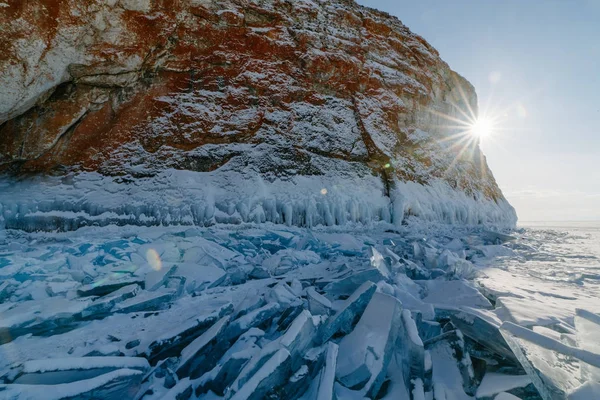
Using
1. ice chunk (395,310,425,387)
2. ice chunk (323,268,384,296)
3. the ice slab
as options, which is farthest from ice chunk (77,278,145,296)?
the ice slab

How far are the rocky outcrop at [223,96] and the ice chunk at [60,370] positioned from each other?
167 inches

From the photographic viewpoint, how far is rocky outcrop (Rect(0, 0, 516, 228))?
4.01 metres

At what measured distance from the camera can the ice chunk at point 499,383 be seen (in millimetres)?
745

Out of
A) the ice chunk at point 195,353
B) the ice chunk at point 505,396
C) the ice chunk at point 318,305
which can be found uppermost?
the ice chunk at point 505,396

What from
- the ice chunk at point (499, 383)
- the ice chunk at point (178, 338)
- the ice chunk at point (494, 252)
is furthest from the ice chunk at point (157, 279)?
the ice chunk at point (494, 252)

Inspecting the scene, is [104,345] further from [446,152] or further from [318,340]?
[446,152]

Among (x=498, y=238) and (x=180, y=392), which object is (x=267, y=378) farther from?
(x=498, y=238)

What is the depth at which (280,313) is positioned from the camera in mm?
1249

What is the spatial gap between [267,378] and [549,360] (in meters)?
0.93

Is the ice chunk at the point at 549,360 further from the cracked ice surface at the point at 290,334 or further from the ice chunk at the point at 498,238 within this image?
the ice chunk at the point at 498,238

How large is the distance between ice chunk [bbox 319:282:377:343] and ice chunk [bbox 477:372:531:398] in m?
0.48

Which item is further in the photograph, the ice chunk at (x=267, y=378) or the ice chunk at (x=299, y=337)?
the ice chunk at (x=299, y=337)

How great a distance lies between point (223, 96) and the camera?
205 inches

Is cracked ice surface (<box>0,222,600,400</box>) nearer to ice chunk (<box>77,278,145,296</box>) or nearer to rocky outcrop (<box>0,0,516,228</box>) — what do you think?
ice chunk (<box>77,278,145,296</box>)
